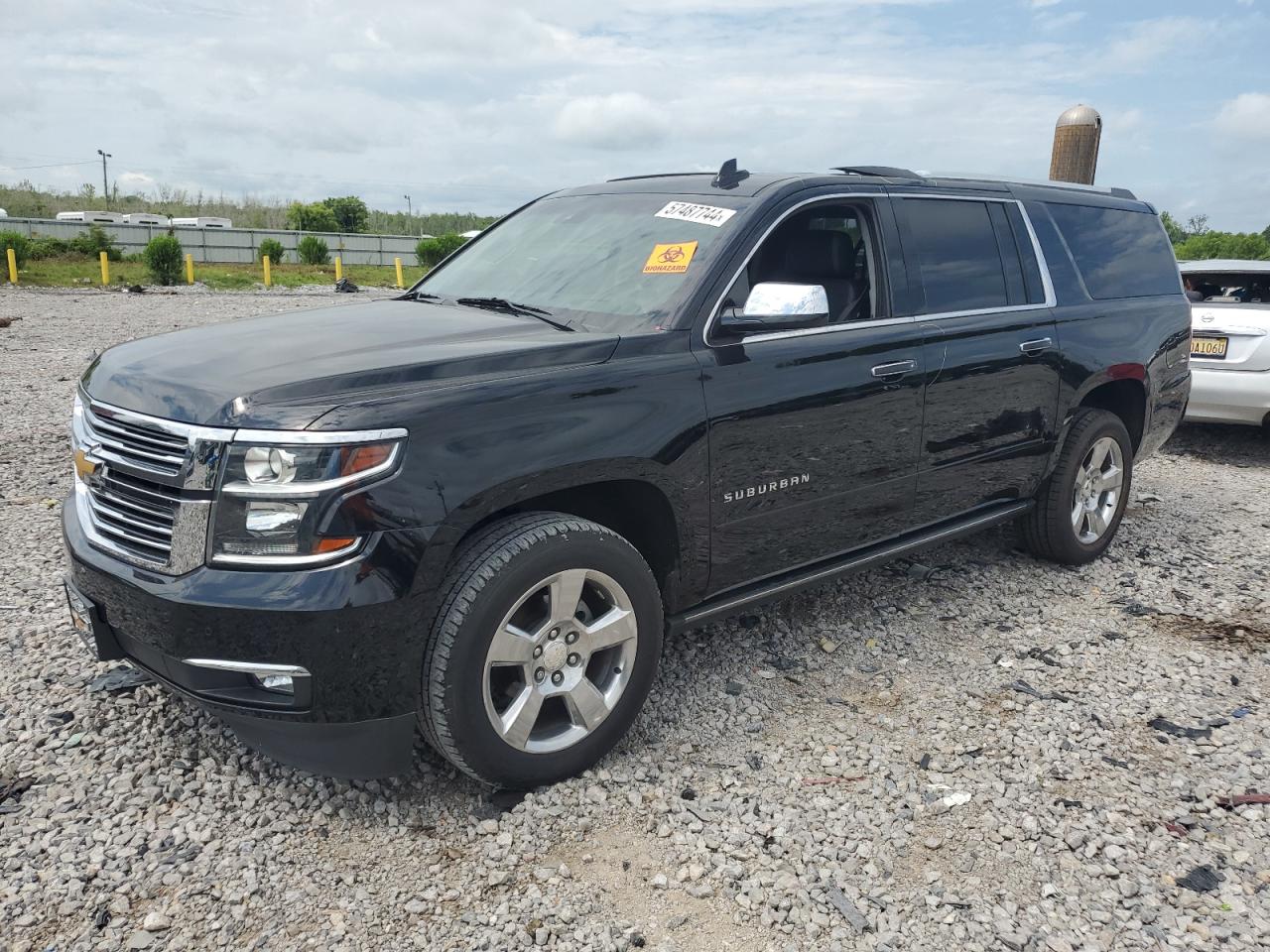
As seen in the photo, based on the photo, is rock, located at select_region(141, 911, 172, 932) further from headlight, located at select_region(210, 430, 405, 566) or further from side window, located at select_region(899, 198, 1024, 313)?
side window, located at select_region(899, 198, 1024, 313)

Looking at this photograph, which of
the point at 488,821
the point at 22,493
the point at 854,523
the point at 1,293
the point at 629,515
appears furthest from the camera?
the point at 1,293

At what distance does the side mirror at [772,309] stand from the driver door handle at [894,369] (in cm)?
54

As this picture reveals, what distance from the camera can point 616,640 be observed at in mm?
3098

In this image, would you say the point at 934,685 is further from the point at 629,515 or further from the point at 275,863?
the point at 275,863

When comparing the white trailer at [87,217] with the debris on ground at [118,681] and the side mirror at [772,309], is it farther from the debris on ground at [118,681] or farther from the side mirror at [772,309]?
the side mirror at [772,309]

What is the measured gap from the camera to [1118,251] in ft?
17.3

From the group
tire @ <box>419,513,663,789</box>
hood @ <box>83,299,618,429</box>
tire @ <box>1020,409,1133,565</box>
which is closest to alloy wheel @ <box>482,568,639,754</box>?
tire @ <box>419,513,663,789</box>

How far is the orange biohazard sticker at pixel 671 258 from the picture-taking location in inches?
139

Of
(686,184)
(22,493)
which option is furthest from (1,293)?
(686,184)

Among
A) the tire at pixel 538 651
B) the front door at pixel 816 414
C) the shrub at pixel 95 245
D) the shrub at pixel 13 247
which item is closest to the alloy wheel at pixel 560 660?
the tire at pixel 538 651

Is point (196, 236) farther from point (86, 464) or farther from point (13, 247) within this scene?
point (86, 464)

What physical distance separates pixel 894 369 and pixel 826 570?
84 cm

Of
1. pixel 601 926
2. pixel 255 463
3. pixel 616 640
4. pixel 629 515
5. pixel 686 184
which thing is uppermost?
pixel 686 184

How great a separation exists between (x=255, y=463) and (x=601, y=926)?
1495mm
